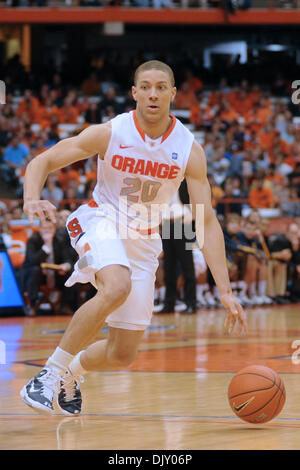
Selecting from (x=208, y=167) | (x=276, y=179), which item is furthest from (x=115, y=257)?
(x=276, y=179)

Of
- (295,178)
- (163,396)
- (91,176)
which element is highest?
(91,176)

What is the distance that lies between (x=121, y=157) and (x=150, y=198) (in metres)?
0.37

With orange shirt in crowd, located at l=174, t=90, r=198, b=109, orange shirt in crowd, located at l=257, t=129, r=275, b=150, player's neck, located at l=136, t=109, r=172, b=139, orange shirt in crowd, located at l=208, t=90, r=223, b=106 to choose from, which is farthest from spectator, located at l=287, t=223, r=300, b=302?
player's neck, located at l=136, t=109, r=172, b=139

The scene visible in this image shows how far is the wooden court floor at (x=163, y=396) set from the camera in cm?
565

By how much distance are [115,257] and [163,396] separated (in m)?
1.91

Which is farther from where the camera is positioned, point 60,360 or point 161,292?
point 161,292

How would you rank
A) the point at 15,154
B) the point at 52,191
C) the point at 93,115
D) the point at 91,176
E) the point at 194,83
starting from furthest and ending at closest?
the point at 194,83, the point at 93,115, the point at 15,154, the point at 91,176, the point at 52,191

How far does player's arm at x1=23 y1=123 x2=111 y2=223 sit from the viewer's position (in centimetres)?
566

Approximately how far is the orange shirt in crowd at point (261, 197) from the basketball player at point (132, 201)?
47.3 ft

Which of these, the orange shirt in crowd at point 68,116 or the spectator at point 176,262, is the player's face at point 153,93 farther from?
the orange shirt in crowd at point 68,116

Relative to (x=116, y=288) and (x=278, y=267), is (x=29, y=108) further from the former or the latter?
(x=116, y=288)

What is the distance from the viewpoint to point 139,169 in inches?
257

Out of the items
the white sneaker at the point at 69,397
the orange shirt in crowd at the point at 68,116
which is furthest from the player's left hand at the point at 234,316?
the orange shirt in crowd at the point at 68,116
